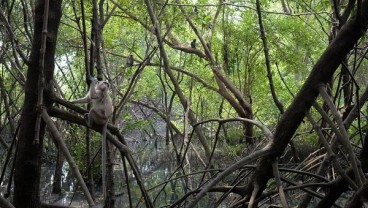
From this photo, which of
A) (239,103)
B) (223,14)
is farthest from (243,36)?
(239,103)

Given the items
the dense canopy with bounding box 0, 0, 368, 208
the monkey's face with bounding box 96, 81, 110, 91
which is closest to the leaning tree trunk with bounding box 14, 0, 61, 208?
the dense canopy with bounding box 0, 0, 368, 208

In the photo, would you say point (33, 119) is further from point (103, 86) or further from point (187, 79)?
point (187, 79)

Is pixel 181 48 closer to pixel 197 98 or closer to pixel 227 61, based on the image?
pixel 227 61

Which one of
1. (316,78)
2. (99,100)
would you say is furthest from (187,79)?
(316,78)

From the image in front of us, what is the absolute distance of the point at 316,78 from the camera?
7.23 ft

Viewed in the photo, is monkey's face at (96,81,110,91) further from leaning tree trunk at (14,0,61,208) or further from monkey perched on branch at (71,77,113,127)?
leaning tree trunk at (14,0,61,208)

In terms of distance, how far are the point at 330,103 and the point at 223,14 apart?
8.46 meters

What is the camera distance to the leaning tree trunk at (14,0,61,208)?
2414 mm

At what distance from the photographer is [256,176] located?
263cm

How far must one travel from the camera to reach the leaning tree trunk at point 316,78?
2.04m

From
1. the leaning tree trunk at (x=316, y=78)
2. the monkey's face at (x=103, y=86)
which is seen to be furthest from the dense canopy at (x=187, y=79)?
the leaning tree trunk at (x=316, y=78)

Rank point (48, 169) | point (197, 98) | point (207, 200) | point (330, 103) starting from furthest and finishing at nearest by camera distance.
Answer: point (197, 98) < point (48, 169) < point (207, 200) < point (330, 103)

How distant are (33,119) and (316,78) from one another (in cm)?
162

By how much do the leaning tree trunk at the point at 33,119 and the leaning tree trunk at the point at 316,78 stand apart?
1.35 meters
